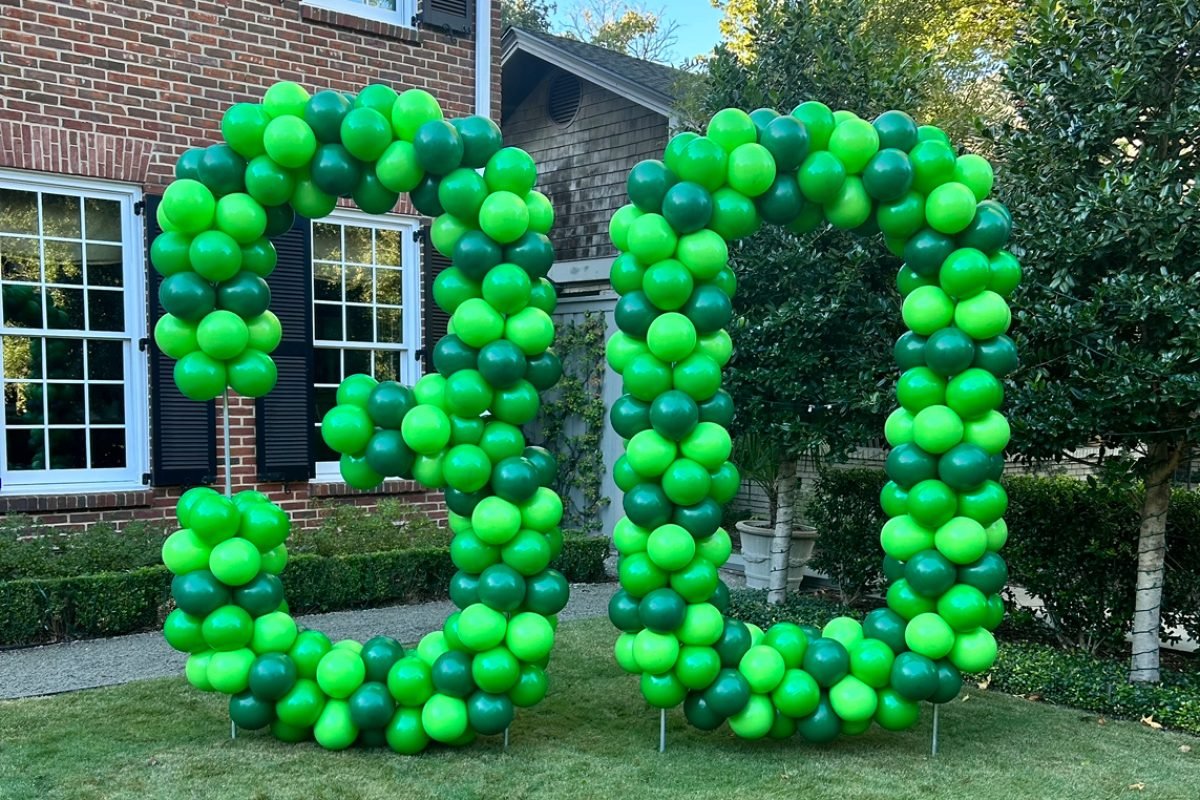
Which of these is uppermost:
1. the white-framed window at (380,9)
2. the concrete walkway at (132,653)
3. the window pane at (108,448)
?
the white-framed window at (380,9)

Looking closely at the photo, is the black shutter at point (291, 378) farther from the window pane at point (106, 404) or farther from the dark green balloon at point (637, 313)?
the dark green balloon at point (637, 313)

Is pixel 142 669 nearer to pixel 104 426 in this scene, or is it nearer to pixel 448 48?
pixel 104 426

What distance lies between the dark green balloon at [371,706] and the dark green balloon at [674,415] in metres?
1.55

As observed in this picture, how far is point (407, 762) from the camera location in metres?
3.77

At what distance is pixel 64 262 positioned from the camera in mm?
6277

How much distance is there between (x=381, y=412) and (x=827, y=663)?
2118mm

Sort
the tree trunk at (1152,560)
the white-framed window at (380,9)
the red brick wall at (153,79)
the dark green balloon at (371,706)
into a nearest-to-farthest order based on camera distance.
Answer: the dark green balloon at (371,706) < the tree trunk at (1152,560) < the red brick wall at (153,79) < the white-framed window at (380,9)

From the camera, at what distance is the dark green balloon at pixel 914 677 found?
152 inches

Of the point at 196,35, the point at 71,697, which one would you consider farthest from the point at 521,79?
the point at 71,697

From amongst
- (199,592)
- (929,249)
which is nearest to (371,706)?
(199,592)

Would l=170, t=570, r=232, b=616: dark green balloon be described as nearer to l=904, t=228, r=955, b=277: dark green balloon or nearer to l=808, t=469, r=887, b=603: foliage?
l=904, t=228, r=955, b=277: dark green balloon

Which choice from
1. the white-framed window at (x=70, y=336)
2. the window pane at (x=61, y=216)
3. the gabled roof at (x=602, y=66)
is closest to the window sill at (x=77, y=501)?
the white-framed window at (x=70, y=336)

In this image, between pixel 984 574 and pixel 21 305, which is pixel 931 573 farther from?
pixel 21 305

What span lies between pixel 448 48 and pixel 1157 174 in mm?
5381
